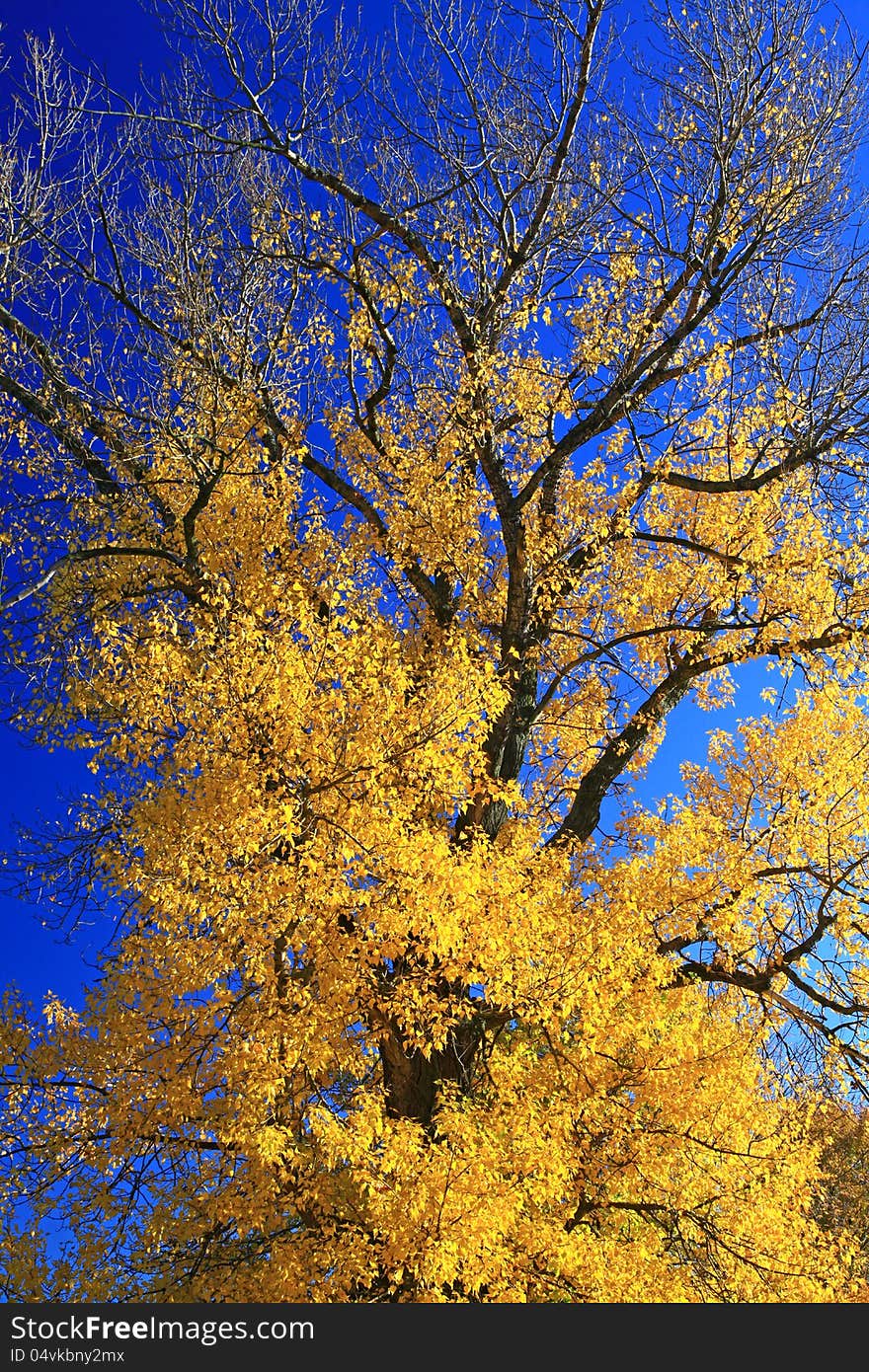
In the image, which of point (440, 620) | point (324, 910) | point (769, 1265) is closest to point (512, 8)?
point (440, 620)

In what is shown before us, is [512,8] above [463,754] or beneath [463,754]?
above

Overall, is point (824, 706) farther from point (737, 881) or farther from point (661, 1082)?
point (661, 1082)

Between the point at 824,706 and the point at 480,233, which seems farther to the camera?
the point at 824,706

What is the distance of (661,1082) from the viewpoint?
30.9 ft

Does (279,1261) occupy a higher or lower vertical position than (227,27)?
lower

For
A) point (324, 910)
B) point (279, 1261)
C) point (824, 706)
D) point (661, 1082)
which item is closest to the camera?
point (279, 1261)

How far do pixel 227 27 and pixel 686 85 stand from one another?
4279mm

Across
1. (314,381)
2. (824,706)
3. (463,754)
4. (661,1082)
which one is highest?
(314,381)

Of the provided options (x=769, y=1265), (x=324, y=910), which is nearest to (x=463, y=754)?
(x=324, y=910)

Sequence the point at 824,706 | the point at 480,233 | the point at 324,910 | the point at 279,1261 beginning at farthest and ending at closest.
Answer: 1. the point at 824,706
2. the point at 480,233
3. the point at 324,910
4. the point at 279,1261

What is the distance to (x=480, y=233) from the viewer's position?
10.8 metres

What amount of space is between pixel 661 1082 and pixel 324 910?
4106 millimetres

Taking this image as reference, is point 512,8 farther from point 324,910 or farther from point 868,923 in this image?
point 868,923

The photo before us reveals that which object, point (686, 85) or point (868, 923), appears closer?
point (686, 85)
